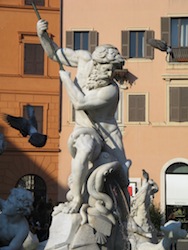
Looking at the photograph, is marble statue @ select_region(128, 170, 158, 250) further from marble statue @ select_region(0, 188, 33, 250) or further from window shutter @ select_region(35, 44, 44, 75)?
window shutter @ select_region(35, 44, 44, 75)

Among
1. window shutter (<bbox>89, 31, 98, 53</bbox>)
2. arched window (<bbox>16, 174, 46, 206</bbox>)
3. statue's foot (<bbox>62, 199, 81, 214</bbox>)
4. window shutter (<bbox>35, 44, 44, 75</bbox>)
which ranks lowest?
arched window (<bbox>16, 174, 46, 206</bbox>)

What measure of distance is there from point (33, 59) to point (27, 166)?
484cm

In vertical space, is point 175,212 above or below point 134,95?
below

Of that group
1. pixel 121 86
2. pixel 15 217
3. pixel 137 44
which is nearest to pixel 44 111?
pixel 121 86

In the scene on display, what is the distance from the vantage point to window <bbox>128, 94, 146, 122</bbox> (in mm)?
30641

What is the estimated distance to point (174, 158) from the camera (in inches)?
1191

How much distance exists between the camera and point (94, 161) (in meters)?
6.64

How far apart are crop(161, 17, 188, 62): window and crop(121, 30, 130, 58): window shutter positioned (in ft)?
5.01

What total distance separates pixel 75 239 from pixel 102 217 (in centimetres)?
32

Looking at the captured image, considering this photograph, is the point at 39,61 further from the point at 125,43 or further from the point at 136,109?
the point at 136,109

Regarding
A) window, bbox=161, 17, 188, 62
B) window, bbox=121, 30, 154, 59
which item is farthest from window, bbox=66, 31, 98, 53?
window, bbox=161, 17, 188, 62

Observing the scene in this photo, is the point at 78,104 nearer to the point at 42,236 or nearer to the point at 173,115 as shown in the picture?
the point at 42,236

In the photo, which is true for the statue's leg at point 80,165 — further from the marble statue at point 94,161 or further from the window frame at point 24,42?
the window frame at point 24,42

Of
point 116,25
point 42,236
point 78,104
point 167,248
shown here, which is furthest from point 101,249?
point 116,25
